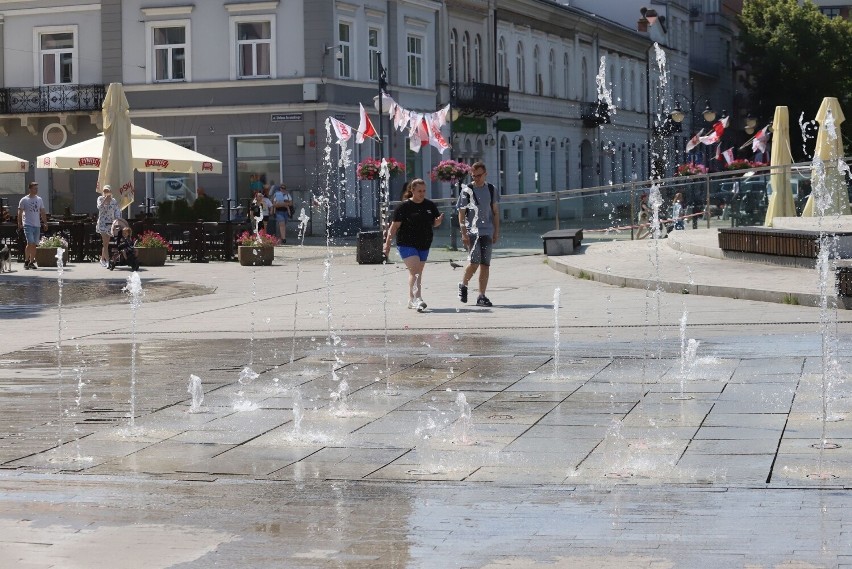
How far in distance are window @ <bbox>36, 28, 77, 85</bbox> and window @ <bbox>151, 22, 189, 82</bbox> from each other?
2.67m

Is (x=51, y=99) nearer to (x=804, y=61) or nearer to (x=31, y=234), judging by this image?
(x=31, y=234)

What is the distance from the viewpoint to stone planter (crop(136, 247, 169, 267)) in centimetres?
2927

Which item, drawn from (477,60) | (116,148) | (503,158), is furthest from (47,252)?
(503,158)

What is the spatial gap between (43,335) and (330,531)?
995cm

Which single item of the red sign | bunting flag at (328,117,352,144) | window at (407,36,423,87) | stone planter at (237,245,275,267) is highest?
window at (407,36,423,87)

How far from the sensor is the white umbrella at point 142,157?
33094 millimetres

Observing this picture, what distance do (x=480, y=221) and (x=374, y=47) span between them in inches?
1147

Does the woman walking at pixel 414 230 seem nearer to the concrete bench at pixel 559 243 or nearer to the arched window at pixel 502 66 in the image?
the concrete bench at pixel 559 243

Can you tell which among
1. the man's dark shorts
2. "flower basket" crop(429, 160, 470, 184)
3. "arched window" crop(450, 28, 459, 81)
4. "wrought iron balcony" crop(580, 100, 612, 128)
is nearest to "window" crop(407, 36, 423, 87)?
"arched window" crop(450, 28, 459, 81)

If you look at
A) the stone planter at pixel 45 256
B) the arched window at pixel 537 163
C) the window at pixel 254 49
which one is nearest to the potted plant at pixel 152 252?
the stone planter at pixel 45 256

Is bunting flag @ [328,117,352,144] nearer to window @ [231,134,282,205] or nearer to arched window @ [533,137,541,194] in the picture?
window @ [231,134,282,205]

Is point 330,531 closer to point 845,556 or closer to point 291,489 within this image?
point 291,489

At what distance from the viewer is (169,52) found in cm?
4491

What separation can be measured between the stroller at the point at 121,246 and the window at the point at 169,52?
17219 millimetres
